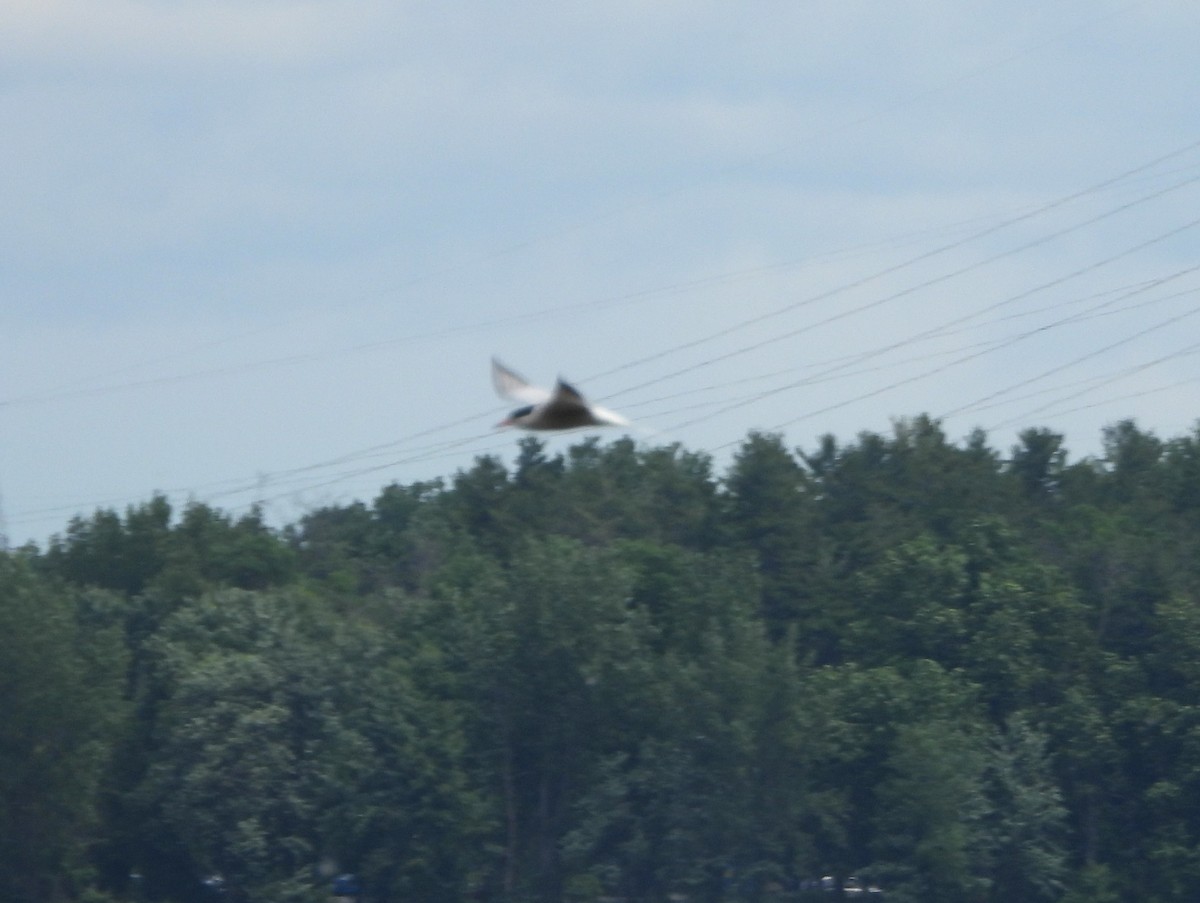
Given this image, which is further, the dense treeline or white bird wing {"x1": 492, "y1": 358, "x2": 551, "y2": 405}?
the dense treeline

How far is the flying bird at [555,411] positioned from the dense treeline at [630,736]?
30.5 meters

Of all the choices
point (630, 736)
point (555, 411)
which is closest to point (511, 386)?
point (555, 411)

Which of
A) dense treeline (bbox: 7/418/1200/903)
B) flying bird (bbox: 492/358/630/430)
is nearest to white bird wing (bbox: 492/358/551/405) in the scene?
flying bird (bbox: 492/358/630/430)

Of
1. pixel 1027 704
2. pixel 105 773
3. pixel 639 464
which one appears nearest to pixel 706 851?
pixel 1027 704

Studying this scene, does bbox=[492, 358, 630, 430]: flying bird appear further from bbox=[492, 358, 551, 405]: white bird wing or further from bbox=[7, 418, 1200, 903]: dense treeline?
bbox=[7, 418, 1200, 903]: dense treeline

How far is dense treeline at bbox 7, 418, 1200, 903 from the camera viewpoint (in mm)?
46062

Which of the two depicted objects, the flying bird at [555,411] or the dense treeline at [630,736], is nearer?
the flying bird at [555,411]

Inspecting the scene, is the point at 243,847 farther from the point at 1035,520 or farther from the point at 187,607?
the point at 1035,520

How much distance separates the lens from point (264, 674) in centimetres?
4969

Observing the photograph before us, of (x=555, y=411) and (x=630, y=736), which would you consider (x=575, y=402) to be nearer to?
(x=555, y=411)

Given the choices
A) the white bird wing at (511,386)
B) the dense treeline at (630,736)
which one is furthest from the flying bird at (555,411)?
the dense treeline at (630,736)

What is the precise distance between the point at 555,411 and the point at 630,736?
33888 millimetres

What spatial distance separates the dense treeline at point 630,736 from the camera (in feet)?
151

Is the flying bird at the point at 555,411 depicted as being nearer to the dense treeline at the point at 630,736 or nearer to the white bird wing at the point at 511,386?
the white bird wing at the point at 511,386
